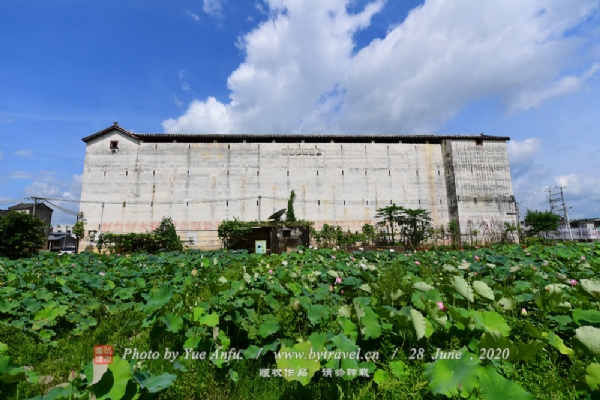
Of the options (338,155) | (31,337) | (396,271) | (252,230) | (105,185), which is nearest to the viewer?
(31,337)

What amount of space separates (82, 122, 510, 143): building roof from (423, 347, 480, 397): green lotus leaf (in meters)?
25.9

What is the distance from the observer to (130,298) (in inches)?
149

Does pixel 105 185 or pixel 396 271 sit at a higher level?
pixel 105 185

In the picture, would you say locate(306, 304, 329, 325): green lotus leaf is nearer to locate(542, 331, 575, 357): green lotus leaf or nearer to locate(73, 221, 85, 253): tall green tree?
locate(542, 331, 575, 357): green lotus leaf

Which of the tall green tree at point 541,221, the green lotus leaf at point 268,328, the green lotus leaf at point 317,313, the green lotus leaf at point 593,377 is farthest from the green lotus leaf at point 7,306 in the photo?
the tall green tree at point 541,221

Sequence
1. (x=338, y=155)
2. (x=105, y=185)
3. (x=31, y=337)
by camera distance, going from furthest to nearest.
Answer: (x=338, y=155), (x=105, y=185), (x=31, y=337)

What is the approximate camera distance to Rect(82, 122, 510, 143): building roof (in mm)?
25828

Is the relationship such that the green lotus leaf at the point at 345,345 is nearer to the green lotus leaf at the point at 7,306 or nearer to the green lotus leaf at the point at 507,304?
the green lotus leaf at the point at 507,304

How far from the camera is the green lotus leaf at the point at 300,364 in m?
1.55

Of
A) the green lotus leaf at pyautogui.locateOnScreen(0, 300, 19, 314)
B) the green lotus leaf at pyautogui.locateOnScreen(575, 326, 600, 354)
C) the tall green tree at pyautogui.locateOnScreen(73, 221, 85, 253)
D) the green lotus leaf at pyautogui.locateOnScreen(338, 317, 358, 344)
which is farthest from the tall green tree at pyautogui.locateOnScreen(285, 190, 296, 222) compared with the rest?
the green lotus leaf at pyautogui.locateOnScreen(575, 326, 600, 354)

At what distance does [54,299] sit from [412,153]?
90.7 feet

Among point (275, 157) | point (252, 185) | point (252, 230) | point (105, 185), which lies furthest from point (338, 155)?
point (105, 185)

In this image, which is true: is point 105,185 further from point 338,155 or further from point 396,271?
point 396,271

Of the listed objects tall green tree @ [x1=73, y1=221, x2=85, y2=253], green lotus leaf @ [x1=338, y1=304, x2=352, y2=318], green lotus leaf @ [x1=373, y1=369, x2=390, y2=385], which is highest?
tall green tree @ [x1=73, y1=221, x2=85, y2=253]
